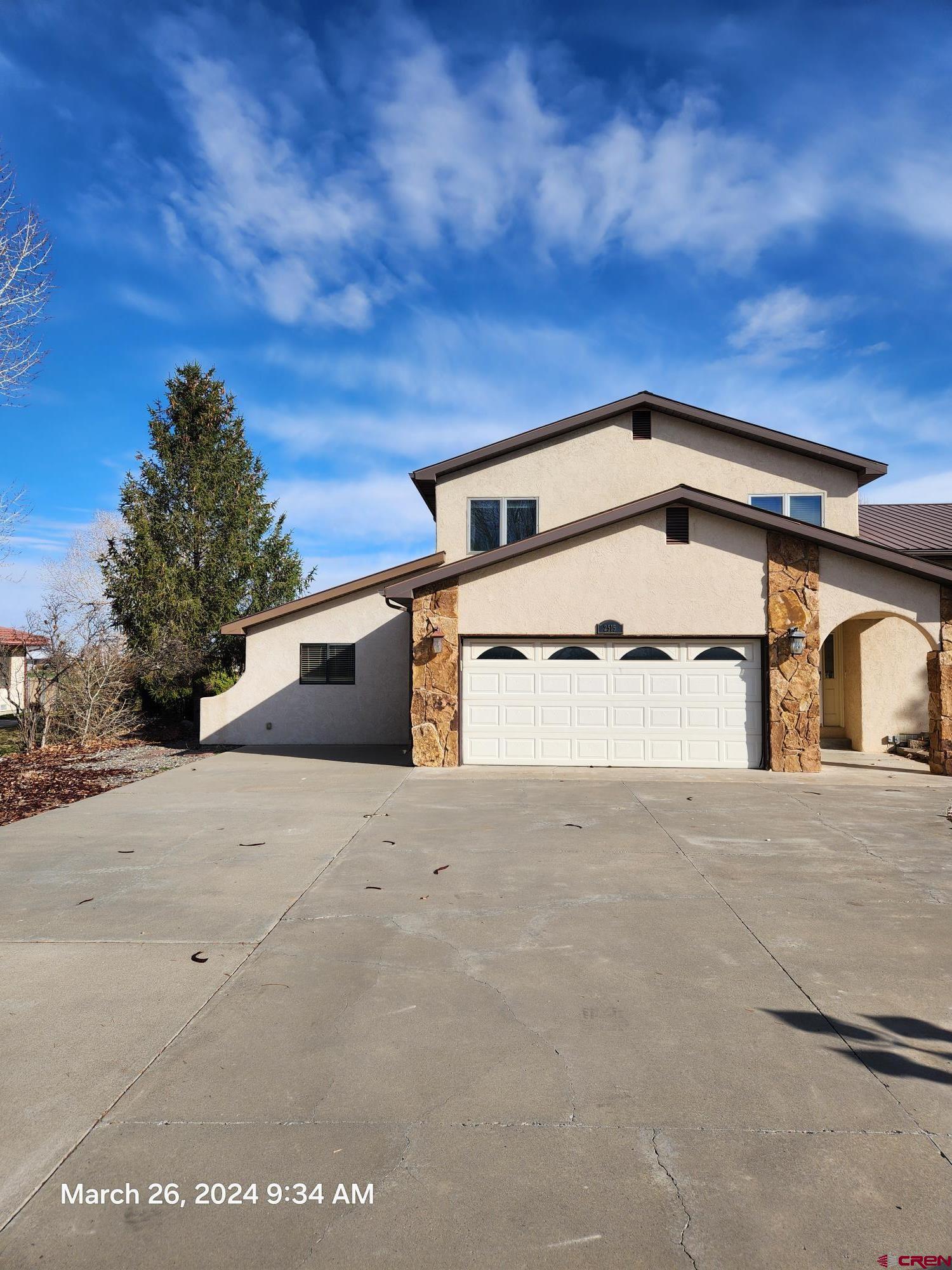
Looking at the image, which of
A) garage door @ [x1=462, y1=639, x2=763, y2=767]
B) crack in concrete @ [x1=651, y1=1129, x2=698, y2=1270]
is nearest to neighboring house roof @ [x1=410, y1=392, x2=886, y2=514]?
garage door @ [x1=462, y1=639, x2=763, y2=767]

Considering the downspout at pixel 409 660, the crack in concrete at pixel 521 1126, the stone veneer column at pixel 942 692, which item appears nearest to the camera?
the crack in concrete at pixel 521 1126

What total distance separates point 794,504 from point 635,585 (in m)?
5.06

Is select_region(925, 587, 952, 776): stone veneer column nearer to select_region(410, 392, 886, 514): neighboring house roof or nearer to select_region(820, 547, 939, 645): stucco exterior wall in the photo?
select_region(820, 547, 939, 645): stucco exterior wall

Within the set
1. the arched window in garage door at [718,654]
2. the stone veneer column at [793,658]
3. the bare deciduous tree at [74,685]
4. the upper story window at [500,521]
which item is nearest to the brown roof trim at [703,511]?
the stone veneer column at [793,658]

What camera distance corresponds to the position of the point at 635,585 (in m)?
13.4

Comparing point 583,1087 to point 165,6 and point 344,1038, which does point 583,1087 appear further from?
point 165,6

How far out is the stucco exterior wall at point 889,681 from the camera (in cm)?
1592

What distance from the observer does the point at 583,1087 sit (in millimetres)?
3328

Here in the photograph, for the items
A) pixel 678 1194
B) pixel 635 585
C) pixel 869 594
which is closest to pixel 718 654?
pixel 635 585

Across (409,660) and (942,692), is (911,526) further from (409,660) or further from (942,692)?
(409,660)

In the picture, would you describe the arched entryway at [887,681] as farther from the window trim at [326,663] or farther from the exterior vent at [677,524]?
the window trim at [326,663]

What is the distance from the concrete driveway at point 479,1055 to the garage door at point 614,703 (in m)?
5.68

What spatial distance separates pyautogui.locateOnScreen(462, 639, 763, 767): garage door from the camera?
43.9ft

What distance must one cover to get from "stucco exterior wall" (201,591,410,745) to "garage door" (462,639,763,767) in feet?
12.7
